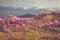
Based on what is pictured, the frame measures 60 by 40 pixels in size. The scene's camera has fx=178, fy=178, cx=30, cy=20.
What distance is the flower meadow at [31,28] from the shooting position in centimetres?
223

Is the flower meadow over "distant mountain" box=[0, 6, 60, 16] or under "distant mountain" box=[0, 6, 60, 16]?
→ under

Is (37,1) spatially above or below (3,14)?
above

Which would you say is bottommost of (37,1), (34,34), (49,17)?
(34,34)

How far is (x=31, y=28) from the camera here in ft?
7.45

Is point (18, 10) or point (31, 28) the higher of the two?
point (18, 10)

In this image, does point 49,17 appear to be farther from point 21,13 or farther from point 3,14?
point 3,14

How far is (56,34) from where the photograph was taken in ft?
7.29

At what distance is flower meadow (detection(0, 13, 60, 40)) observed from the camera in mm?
2227

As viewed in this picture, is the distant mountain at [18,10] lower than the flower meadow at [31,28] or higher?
→ higher

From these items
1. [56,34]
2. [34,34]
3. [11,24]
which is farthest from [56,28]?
[11,24]

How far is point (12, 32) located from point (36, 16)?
1.22 ft

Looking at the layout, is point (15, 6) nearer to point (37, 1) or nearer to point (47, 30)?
point (37, 1)

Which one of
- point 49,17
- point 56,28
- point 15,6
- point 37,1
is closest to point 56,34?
point 56,28

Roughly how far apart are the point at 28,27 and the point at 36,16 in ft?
0.58
